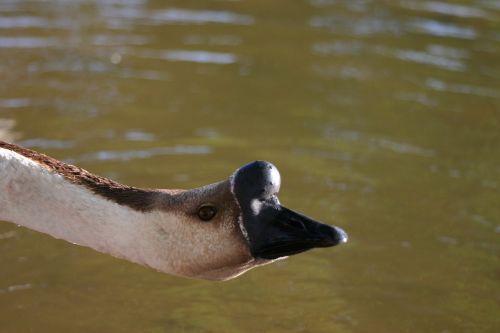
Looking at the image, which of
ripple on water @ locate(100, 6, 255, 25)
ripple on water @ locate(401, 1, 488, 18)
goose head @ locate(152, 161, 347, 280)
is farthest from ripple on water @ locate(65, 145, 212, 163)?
ripple on water @ locate(401, 1, 488, 18)

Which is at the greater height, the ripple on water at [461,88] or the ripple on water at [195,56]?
the ripple on water at [195,56]

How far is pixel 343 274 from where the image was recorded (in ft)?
22.9

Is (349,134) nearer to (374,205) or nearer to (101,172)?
(374,205)

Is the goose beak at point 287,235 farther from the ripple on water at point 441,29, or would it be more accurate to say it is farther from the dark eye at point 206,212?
the ripple on water at point 441,29

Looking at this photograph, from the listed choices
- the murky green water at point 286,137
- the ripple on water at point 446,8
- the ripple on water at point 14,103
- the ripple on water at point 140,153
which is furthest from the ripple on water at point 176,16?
the ripple on water at point 140,153

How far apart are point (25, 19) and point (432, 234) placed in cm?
691

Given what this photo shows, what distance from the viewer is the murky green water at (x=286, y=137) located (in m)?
6.52

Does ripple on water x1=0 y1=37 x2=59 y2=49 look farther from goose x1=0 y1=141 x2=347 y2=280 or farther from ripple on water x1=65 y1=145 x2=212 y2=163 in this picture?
goose x1=0 y1=141 x2=347 y2=280

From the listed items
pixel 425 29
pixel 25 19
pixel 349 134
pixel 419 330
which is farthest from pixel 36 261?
pixel 425 29

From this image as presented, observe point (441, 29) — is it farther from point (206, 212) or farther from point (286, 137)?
point (206, 212)

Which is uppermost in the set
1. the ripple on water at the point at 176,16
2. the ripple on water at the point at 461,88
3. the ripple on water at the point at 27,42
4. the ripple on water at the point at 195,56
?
the ripple on water at the point at 176,16

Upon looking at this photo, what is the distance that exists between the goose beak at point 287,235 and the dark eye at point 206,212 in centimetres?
24

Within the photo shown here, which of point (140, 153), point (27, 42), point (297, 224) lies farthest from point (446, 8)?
point (297, 224)

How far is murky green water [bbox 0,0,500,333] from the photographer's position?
652 cm
